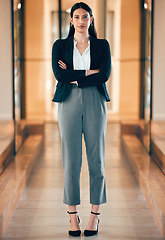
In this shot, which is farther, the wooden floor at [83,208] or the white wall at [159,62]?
the white wall at [159,62]

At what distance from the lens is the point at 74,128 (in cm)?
252

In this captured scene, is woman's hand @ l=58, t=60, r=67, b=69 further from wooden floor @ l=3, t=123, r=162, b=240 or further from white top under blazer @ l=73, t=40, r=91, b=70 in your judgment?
wooden floor @ l=3, t=123, r=162, b=240

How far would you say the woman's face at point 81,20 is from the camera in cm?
249

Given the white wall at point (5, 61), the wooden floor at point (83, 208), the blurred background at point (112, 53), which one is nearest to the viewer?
the wooden floor at point (83, 208)

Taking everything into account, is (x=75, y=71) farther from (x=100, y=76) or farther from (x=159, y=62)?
(x=159, y=62)

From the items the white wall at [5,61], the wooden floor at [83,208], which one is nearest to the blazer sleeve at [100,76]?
the wooden floor at [83,208]

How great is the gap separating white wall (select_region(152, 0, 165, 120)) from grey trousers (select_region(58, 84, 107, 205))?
1470 mm

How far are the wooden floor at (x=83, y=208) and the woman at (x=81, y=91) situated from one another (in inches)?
8.7

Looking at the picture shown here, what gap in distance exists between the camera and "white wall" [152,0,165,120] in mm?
3847

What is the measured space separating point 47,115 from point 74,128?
230 centimetres

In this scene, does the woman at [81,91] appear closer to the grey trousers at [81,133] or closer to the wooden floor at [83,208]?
the grey trousers at [81,133]

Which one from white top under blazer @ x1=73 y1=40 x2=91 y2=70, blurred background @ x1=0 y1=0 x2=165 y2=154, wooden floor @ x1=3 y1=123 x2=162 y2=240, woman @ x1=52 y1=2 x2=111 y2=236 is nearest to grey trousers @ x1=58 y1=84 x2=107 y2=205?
woman @ x1=52 y1=2 x2=111 y2=236

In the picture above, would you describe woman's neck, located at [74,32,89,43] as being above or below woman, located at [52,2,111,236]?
above

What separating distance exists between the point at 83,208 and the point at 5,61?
5.31 ft
